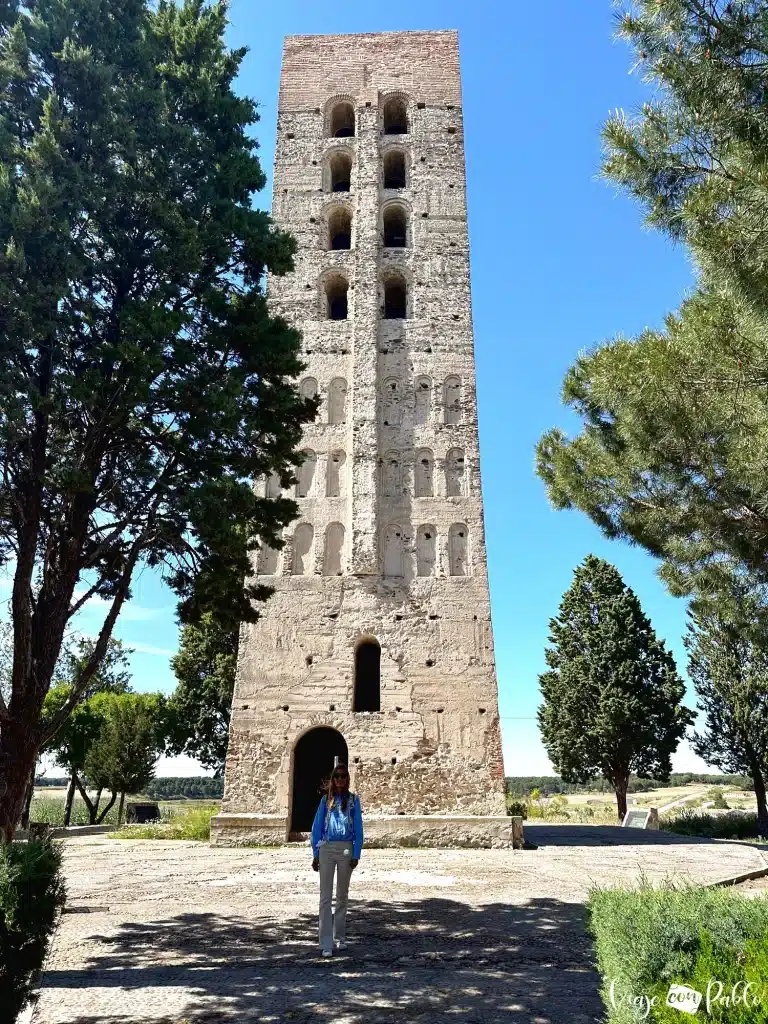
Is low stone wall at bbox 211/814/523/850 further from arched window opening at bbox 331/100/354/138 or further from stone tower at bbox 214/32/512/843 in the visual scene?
arched window opening at bbox 331/100/354/138

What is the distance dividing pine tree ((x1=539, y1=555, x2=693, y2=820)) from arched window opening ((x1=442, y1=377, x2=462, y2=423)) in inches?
534

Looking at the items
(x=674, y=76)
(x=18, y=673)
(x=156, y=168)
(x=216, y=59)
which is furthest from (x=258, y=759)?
(x=674, y=76)

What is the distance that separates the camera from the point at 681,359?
→ 6926 mm

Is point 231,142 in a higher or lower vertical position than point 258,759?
higher

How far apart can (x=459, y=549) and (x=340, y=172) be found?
11.8 meters

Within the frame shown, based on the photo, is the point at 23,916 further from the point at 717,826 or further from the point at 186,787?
the point at 186,787

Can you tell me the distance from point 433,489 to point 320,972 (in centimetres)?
1179

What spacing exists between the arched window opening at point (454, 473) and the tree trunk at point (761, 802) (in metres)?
13.5

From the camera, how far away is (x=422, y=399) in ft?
54.9

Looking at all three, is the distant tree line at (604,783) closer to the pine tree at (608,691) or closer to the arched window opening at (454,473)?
the pine tree at (608,691)

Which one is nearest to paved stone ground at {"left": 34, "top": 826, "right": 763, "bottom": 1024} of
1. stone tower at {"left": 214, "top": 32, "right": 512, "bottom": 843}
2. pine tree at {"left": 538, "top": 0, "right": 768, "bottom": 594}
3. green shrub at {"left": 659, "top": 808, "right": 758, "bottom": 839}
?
stone tower at {"left": 214, "top": 32, "right": 512, "bottom": 843}

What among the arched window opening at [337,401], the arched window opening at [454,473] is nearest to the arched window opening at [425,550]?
the arched window opening at [454,473]

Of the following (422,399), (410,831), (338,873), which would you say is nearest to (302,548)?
(422,399)

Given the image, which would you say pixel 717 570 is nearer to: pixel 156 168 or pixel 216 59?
pixel 156 168
